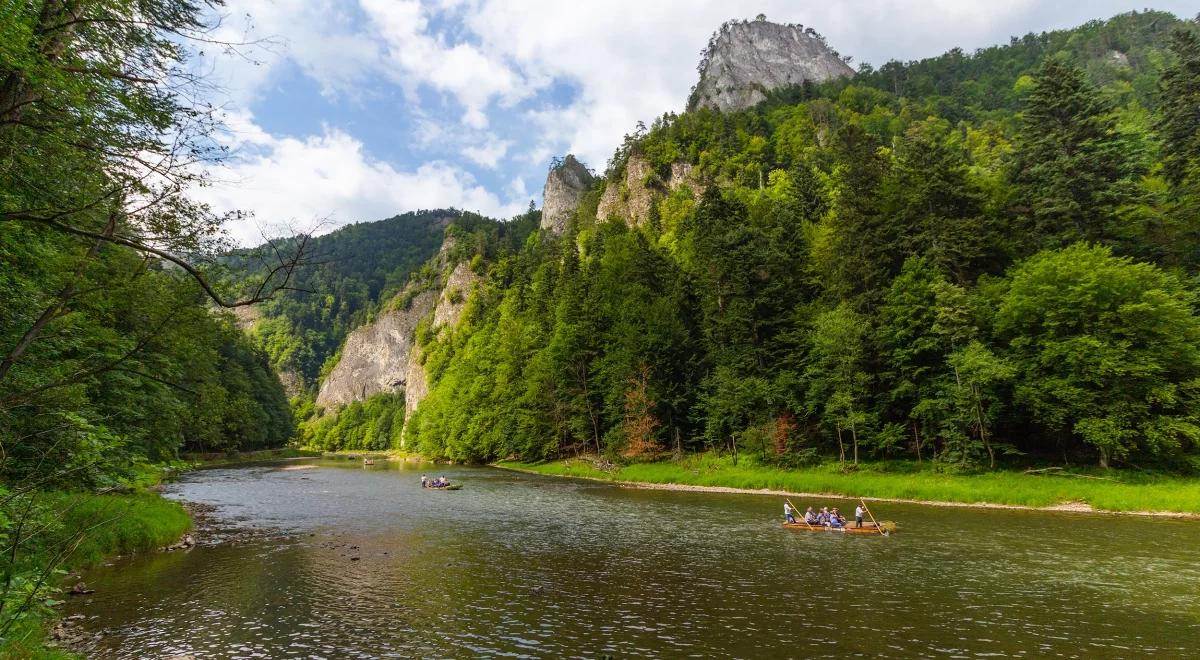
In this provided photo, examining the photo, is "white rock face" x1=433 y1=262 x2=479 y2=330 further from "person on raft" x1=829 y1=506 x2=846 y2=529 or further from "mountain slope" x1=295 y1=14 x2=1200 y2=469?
"person on raft" x1=829 y1=506 x2=846 y2=529

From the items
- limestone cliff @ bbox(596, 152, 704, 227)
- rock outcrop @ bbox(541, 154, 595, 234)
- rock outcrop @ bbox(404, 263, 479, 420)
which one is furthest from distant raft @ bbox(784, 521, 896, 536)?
rock outcrop @ bbox(541, 154, 595, 234)

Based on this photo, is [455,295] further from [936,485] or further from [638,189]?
[936,485]

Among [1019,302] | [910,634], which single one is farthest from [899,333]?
[910,634]

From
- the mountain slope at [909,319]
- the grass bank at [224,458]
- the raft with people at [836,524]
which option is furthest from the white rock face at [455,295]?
the raft with people at [836,524]

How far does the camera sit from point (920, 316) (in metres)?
45.1

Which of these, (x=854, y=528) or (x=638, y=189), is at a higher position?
(x=638, y=189)

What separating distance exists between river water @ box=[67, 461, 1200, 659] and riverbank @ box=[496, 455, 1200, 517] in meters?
2.86

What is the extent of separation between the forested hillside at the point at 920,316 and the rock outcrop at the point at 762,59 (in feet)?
347

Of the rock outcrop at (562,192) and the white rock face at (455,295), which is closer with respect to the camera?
the white rock face at (455,295)

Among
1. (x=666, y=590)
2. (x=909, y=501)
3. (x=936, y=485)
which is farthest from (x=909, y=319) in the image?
(x=666, y=590)

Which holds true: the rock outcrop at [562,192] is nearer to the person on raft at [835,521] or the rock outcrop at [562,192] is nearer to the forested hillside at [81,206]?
the person on raft at [835,521]

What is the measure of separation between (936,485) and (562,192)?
511 ft

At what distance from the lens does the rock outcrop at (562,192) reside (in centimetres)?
17775

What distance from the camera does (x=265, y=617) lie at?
18281 millimetres
